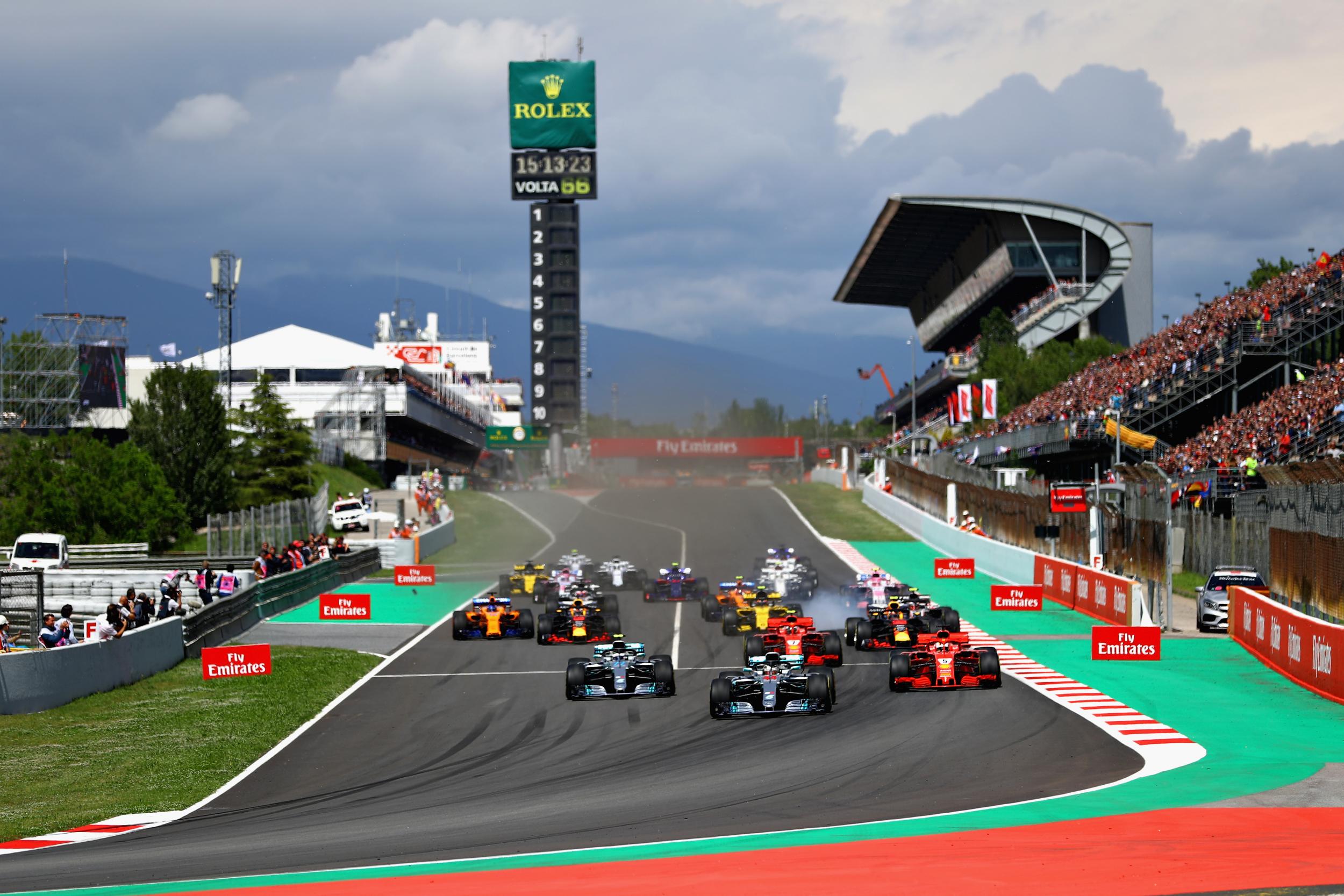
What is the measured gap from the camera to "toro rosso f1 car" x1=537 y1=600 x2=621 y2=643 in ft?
98.8

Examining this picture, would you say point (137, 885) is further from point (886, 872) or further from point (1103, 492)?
point (1103, 492)

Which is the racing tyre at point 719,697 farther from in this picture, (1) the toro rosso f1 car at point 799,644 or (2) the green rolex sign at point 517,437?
(2) the green rolex sign at point 517,437

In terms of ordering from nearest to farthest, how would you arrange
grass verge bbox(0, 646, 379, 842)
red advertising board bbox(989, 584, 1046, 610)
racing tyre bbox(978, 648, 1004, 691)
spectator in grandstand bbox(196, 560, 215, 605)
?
grass verge bbox(0, 646, 379, 842) → racing tyre bbox(978, 648, 1004, 691) → spectator in grandstand bbox(196, 560, 215, 605) → red advertising board bbox(989, 584, 1046, 610)

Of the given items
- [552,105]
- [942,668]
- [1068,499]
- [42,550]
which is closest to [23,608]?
[42,550]

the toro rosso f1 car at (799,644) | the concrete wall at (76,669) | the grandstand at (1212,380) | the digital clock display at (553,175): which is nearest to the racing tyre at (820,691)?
the toro rosso f1 car at (799,644)

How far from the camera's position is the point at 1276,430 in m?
44.9

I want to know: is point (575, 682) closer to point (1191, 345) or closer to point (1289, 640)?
point (1289, 640)

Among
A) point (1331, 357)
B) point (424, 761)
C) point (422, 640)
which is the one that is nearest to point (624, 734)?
point (424, 761)

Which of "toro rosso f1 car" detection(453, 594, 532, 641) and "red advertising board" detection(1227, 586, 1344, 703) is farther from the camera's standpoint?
"toro rosso f1 car" detection(453, 594, 532, 641)

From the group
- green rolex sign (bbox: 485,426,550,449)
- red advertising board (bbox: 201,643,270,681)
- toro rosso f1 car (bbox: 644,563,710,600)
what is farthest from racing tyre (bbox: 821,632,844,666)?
green rolex sign (bbox: 485,426,550,449)

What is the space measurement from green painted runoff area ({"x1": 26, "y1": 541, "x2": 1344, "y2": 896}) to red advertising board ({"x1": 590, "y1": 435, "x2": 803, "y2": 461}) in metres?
106

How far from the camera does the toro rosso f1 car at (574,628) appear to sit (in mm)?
30109

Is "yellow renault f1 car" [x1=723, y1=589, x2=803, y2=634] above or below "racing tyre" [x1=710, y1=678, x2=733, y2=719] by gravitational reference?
above

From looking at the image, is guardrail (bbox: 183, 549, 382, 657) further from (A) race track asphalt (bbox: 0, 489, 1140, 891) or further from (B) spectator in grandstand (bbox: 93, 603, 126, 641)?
(A) race track asphalt (bbox: 0, 489, 1140, 891)
